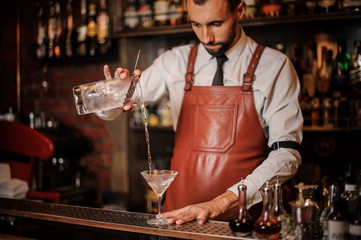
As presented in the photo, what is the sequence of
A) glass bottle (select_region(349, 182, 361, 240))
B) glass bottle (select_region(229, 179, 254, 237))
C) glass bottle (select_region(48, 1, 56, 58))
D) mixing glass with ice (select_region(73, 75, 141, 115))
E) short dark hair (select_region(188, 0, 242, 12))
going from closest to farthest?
glass bottle (select_region(349, 182, 361, 240))
glass bottle (select_region(229, 179, 254, 237))
mixing glass with ice (select_region(73, 75, 141, 115))
short dark hair (select_region(188, 0, 242, 12))
glass bottle (select_region(48, 1, 56, 58))

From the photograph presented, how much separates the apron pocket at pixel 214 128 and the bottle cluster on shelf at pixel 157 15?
0.98 metres

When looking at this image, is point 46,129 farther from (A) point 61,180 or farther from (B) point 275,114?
(B) point 275,114

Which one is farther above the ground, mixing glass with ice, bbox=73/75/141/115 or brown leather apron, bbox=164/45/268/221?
mixing glass with ice, bbox=73/75/141/115

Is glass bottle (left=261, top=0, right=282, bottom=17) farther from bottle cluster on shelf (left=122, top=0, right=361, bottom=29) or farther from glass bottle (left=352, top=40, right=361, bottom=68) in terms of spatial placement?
glass bottle (left=352, top=40, right=361, bottom=68)

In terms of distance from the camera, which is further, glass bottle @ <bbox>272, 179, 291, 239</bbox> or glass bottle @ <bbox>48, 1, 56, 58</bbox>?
glass bottle @ <bbox>48, 1, 56, 58</bbox>

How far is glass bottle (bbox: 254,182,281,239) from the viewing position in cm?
118

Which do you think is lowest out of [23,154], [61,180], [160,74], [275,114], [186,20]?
[61,180]

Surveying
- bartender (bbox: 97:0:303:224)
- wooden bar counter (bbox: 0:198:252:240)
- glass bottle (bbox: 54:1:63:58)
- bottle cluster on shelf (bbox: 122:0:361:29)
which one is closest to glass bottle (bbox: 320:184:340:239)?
wooden bar counter (bbox: 0:198:252:240)

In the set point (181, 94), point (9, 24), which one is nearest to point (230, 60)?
point (181, 94)

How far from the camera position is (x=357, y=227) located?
109cm

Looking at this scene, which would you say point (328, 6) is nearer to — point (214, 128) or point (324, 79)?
point (324, 79)

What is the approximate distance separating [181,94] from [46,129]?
1372 mm

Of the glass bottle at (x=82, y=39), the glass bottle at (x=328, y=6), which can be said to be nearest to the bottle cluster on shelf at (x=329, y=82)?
the glass bottle at (x=328, y=6)

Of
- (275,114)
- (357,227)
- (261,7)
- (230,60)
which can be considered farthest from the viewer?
(261,7)
